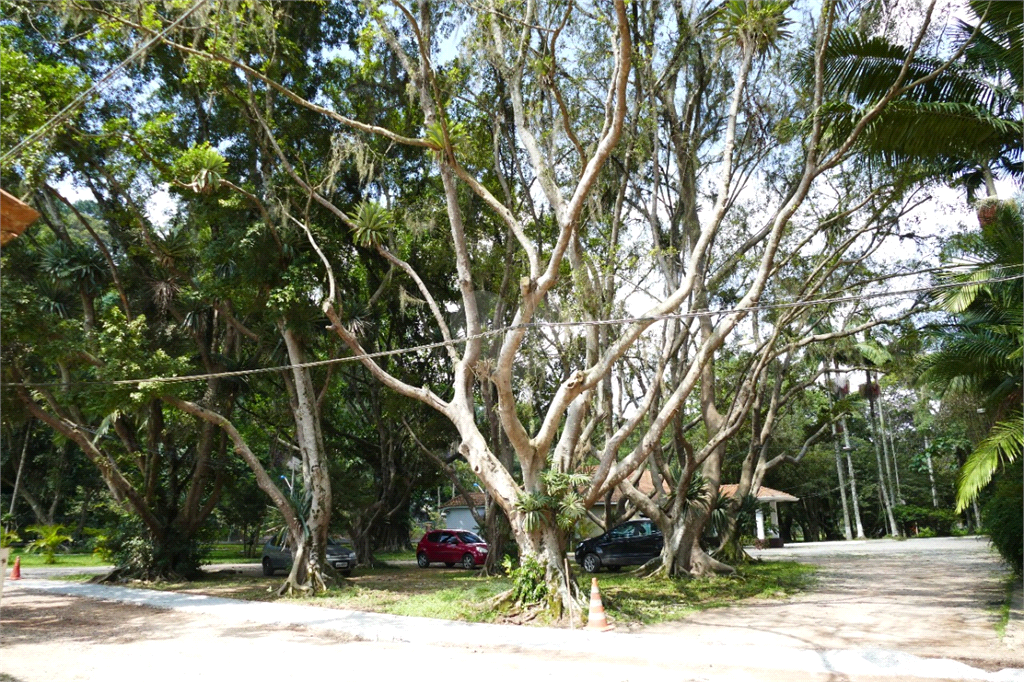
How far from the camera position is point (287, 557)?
2427 cm

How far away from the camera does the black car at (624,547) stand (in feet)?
77.5

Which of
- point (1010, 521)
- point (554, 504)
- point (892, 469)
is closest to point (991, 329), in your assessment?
point (1010, 521)

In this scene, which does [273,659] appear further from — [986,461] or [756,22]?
[756,22]

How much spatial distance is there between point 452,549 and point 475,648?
17.5 m

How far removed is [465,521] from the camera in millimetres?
45906

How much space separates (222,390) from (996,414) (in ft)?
61.4

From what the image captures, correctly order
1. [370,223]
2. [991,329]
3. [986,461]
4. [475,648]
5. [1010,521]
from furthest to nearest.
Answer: [1010,521] < [370,223] < [991,329] < [475,648] < [986,461]

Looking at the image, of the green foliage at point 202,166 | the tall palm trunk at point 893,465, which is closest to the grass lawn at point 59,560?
the green foliage at point 202,166

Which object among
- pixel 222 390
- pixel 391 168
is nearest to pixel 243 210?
pixel 391 168

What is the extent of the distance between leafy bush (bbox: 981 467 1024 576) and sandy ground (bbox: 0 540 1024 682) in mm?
891

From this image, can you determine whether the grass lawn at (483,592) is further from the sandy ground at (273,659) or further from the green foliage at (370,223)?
the green foliage at (370,223)

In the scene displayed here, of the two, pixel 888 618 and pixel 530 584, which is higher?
pixel 530 584

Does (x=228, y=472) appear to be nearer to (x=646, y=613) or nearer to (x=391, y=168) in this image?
(x=391, y=168)

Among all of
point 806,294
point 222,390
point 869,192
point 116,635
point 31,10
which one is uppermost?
point 31,10
